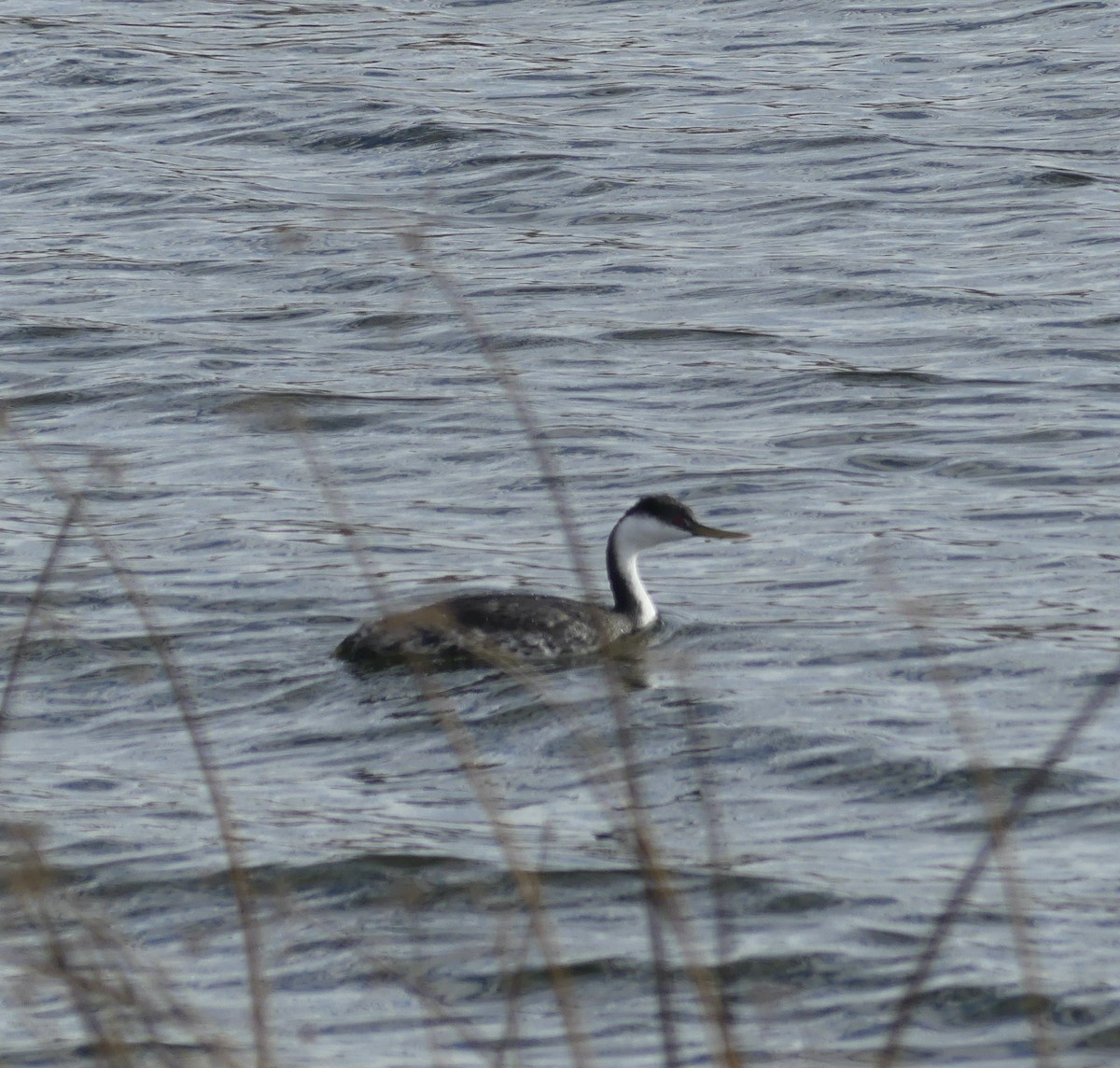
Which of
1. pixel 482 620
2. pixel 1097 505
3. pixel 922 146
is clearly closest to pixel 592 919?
pixel 482 620

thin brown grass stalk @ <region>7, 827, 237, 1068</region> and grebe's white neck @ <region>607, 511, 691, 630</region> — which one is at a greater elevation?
thin brown grass stalk @ <region>7, 827, 237, 1068</region>

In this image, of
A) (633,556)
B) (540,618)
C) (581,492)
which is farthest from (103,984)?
(581,492)

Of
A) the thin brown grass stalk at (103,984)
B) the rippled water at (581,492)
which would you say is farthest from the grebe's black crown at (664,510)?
the thin brown grass stalk at (103,984)

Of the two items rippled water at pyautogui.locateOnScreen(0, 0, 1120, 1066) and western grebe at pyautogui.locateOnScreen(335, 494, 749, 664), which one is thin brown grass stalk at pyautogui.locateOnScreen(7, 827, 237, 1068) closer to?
rippled water at pyautogui.locateOnScreen(0, 0, 1120, 1066)

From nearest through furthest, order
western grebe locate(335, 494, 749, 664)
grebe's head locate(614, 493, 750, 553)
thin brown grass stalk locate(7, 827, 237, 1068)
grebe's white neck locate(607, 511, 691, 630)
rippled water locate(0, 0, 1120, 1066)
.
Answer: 1. thin brown grass stalk locate(7, 827, 237, 1068)
2. rippled water locate(0, 0, 1120, 1066)
3. western grebe locate(335, 494, 749, 664)
4. grebe's white neck locate(607, 511, 691, 630)
5. grebe's head locate(614, 493, 750, 553)

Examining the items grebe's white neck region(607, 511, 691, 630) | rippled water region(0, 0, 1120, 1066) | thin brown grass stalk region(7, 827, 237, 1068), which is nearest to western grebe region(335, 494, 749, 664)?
grebe's white neck region(607, 511, 691, 630)

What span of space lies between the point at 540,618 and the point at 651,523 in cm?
98

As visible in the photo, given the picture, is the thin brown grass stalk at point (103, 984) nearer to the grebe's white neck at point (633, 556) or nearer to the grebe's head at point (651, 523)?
the grebe's white neck at point (633, 556)

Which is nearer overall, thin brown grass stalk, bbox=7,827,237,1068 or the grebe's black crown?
thin brown grass stalk, bbox=7,827,237,1068

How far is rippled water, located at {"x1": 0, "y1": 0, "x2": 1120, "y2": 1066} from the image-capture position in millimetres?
6484

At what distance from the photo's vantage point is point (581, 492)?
11797 mm

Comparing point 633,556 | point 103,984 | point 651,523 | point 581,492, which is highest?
point 103,984

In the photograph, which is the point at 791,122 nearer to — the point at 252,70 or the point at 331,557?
the point at 252,70

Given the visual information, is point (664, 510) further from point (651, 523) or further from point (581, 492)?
point (581, 492)
